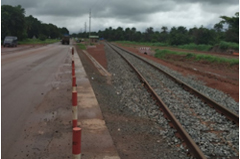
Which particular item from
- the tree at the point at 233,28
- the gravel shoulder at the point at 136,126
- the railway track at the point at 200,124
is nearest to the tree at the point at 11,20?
the tree at the point at 233,28

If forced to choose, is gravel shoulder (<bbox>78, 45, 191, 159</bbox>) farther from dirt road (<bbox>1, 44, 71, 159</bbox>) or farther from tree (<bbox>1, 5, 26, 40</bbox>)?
tree (<bbox>1, 5, 26, 40</bbox>)

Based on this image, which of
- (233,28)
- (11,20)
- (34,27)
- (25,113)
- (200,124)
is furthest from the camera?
(34,27)

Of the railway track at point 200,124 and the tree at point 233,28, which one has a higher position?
the tree at point 233,28

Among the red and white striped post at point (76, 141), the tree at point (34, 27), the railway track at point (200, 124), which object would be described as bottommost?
the railway track at point (200, 124)

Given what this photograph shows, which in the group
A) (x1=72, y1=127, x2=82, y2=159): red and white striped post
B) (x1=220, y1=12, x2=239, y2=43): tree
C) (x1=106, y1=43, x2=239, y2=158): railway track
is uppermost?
(x1=220, y1=12, x2=239, y2=43): tree

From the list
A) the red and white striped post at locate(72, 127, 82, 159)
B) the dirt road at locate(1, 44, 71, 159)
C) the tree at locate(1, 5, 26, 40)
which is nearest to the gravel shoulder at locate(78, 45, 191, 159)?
the dirt road at locate(1, 44, 71, 159)

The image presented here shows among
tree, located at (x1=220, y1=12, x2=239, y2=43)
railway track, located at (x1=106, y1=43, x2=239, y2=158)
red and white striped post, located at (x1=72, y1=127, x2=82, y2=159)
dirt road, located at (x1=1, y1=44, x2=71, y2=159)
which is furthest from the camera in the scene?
tree, located at (x1=220, y1=12, x2=239, y2=43)

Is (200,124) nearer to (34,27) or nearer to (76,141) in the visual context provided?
(76,141)

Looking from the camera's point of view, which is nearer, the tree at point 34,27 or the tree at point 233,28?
the tree at point 233,28

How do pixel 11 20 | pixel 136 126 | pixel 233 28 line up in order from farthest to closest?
pixel 11 20 → pixel 233 28 → pixel 136 126

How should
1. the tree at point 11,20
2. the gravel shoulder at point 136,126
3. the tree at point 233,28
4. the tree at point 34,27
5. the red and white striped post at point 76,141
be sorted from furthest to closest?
the tree at point 34,27 → the tree at point 11,20 → the tree at point 233,28 → the gravel shoulder at point 136,126 → the red and white striped post at point 76,141

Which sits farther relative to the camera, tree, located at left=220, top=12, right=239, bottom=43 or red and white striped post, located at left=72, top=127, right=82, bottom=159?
tree, located at left=220, top=12, right=239, bottom=43

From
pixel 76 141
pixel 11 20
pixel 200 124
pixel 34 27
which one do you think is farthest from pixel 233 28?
pixel 34 27

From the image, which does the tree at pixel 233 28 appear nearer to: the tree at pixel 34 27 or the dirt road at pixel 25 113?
the dirt road at pixel 25 113
